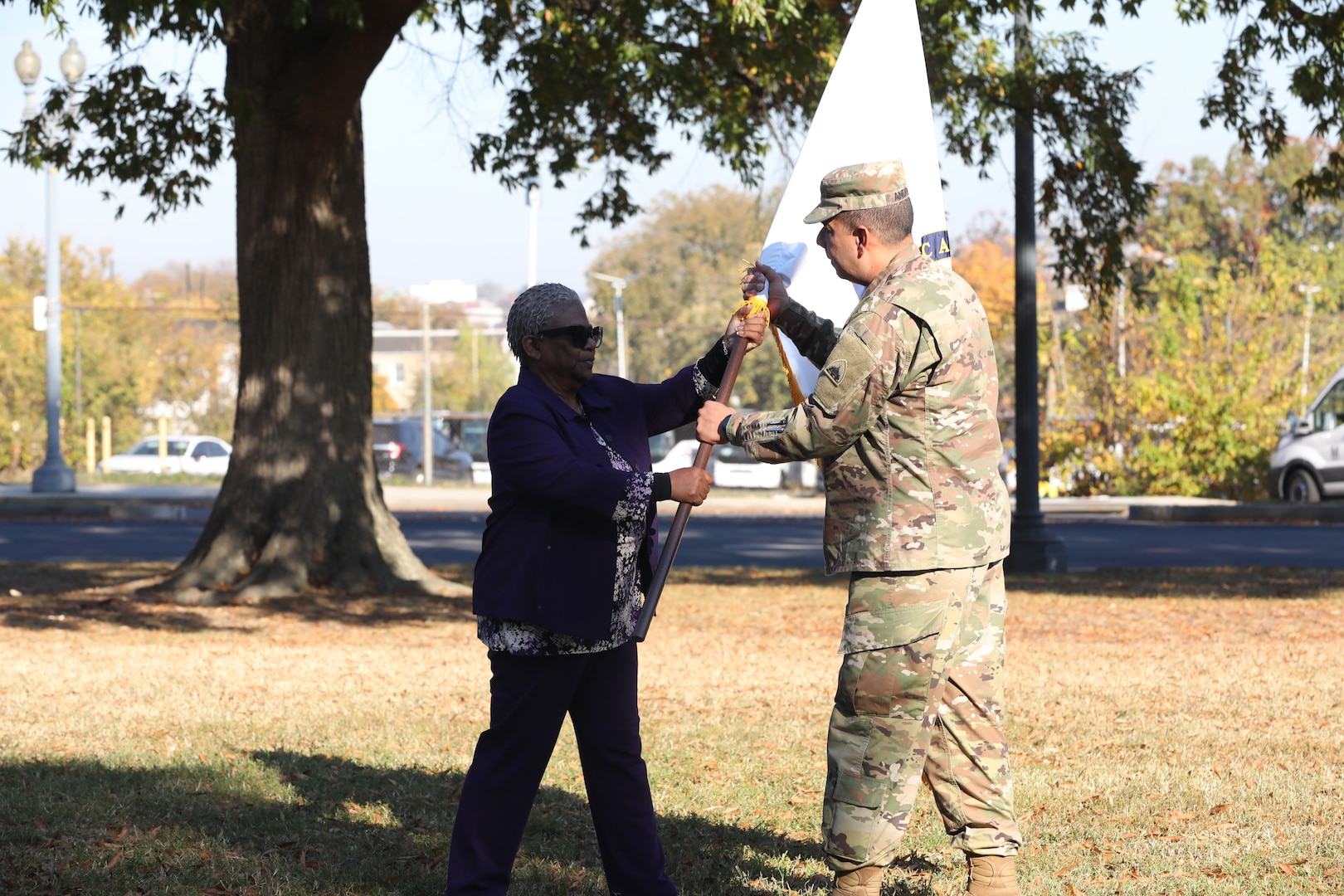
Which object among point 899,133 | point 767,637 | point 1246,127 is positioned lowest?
point 767,637

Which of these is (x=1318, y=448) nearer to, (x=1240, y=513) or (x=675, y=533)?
(x=1240, y=513)

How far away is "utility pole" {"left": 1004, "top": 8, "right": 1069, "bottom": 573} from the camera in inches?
560

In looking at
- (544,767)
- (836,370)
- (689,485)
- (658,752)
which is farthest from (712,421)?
(658,752)

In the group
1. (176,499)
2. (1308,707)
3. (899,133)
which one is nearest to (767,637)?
(1308,707)

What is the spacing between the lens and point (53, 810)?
5605mm

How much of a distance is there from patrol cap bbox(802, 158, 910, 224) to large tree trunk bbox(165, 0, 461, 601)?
9.01 meters

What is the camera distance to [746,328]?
4.58 m

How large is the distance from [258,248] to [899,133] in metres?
8.69

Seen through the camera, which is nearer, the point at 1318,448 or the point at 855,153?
the point at 855,153

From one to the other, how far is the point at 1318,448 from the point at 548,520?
72.5 feet

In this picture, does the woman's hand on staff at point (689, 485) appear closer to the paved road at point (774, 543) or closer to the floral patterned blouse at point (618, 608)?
the floral patterned blouse at point (618, 608)

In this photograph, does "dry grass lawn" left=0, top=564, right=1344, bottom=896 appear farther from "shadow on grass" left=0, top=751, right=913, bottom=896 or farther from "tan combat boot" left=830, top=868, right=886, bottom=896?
"tan combat boot" left=830, top=868, right=886, bottom=896

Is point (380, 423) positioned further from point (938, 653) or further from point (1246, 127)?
point (938, 653)

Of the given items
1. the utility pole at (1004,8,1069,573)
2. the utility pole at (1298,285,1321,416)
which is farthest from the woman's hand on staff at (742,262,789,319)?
the utility pole at (1298,285,1321,416)
